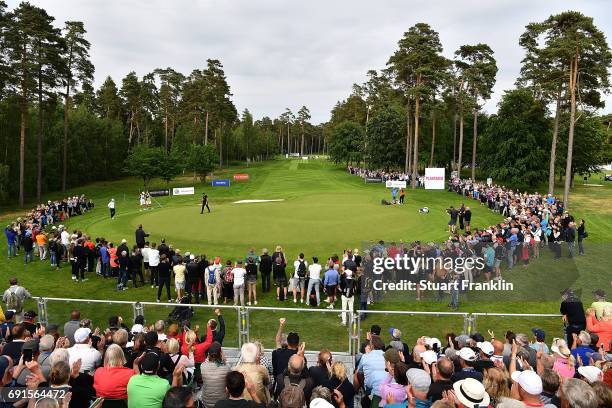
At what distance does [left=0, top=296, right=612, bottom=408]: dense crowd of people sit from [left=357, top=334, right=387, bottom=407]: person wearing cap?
0.05ft

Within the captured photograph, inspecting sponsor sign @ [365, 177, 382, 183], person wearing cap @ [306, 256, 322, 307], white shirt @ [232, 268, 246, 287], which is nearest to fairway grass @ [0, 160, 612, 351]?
person wearing cap @ [306, 256, 322, 307]

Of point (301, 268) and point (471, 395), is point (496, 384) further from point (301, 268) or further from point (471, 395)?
point (301, 268)

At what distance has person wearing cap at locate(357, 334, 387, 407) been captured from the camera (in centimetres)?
A: 656

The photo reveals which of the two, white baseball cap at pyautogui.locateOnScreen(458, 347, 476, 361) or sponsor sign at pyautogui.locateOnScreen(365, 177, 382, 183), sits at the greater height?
sponsor sign at pyautogui.locateOnScreen(365, 177, 382, 183)

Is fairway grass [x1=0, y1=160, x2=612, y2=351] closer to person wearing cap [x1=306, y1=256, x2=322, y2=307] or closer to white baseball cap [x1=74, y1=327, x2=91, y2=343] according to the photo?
person wearing cap [x1=306, y1=256, x2=322, y2=307]

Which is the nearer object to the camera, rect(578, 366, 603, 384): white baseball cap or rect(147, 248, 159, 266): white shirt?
rect(578, 366, 603, 384): white baseball cap

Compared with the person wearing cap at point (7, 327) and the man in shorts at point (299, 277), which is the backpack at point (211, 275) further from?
the person wearing cap at point (7, 327)

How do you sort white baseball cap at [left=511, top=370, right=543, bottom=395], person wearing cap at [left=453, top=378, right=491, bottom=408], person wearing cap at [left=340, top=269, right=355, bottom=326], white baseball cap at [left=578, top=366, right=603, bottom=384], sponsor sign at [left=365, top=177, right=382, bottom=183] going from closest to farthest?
1. person wearing cap at [left=453, top=378, right=491, bottom=408]
2. white baseball cap at [left=511, top=370, right=543, bottom=395]
3. white baseball cap at [left=578, top=366, right=603, bottom=384]
4. person wearing cap at [left=340, top=269, right=355, bottom=326]
5. sponsor sign at [left=365, top=177, right=382, bottom=183]

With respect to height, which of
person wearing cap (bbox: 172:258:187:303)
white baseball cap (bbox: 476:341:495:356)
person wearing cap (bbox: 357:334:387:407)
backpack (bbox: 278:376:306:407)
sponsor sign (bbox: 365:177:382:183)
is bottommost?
person wearing cap (bbox: 172:258:187:303)

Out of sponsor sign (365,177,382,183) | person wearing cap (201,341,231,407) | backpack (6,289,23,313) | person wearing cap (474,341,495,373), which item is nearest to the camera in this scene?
person wearing cap (201,341,231,407)

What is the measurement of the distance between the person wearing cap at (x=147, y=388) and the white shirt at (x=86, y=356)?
2.14 meters

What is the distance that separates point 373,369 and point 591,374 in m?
3.18

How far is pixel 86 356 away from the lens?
287 inches

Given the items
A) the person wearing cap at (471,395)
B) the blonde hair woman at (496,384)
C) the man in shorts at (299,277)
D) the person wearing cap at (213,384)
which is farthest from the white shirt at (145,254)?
the person wearing cap at (471,395)
